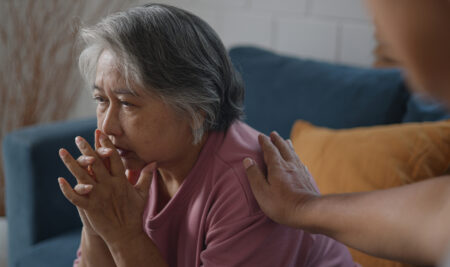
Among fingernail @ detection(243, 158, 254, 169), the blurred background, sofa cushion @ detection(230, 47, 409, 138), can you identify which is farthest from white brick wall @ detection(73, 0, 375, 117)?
fingernail @ detection(243, 158, 254, 169)

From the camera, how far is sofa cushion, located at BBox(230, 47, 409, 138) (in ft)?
5.83

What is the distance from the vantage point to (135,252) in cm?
109

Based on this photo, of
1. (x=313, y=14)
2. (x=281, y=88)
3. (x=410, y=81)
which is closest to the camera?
(x=410, y=81)

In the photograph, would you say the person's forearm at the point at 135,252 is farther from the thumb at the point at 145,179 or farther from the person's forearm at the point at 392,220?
the person's forearm at the point at 392,220

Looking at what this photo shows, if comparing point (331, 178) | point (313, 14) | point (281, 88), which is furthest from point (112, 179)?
point (313, 14)

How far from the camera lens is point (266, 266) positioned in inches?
41.4

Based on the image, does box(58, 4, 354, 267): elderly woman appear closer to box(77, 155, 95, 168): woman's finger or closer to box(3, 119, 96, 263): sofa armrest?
box(77, 155, 95, 168): woman's finger

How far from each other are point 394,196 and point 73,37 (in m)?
2.18

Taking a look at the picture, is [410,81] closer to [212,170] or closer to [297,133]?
[212,170]

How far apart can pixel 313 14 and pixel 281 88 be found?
58cm

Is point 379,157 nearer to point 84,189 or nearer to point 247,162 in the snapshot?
point 247,162

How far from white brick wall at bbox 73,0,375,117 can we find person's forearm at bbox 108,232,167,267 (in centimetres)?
135

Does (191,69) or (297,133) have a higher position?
(191,69)

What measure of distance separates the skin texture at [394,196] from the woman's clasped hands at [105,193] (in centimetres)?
25
